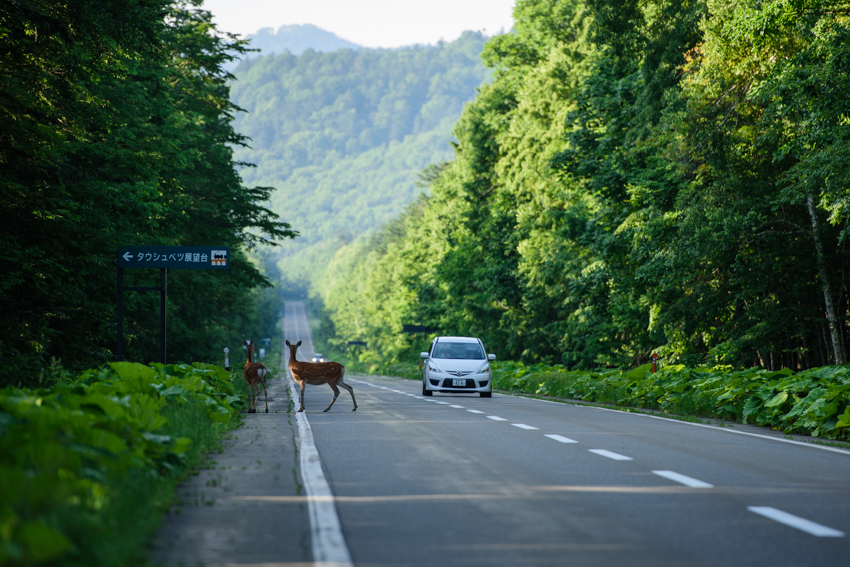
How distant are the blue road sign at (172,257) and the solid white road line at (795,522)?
63.2 feet

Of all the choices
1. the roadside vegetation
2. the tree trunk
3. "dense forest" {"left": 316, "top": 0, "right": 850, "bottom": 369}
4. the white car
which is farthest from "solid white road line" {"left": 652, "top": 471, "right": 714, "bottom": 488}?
the white car

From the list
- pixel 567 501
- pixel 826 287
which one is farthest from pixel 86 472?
pixel 826 287

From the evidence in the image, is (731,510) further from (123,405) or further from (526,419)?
(526,419)

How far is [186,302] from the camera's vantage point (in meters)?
39.8

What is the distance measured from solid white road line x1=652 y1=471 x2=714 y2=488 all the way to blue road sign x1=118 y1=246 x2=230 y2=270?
56.6 ft

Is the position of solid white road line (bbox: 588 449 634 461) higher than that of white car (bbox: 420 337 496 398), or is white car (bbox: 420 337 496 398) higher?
white car (bbox: 420 337 496 398)

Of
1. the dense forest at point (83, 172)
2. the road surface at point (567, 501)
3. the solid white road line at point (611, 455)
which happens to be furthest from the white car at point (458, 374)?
the solid white road line at point (611, 455)

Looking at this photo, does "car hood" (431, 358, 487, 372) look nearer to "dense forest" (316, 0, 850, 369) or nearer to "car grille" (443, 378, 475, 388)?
"car grille" (443, 378, 475, 388)

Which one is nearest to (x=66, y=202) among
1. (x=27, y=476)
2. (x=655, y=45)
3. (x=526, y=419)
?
(x=526, y=419)

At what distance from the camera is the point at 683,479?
9.04m

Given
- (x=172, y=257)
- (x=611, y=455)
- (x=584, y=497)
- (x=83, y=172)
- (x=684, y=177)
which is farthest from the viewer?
(x=684, y=177)

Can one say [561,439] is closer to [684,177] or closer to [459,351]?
[459,351]

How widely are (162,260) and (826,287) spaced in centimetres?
1680

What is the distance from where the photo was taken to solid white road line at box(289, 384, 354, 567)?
5.68 meters
